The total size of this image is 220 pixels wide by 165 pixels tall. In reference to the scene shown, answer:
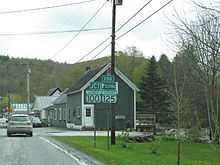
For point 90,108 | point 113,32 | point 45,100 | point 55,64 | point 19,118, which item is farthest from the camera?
point 45,100

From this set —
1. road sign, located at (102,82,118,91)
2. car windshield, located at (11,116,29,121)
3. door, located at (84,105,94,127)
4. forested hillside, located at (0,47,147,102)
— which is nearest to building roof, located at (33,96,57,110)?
forested hillside, located at (0,47,147,102)

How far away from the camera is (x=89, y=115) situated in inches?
1761

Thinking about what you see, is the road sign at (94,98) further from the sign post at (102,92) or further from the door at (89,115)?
the door at (89,115)

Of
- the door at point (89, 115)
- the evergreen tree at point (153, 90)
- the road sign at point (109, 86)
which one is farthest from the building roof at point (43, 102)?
the road sign at point (109, 86)

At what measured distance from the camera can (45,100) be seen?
81062 millimetres

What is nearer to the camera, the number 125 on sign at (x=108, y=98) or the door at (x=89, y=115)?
the number 125 on sign at (x=108, y=98)

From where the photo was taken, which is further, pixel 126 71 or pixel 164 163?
pixel 126 71

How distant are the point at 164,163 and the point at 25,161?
476cm

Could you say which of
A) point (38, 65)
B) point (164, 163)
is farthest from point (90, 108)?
point (164, 163)

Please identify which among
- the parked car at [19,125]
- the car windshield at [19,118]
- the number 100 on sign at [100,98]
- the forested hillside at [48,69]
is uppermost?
the forested hillside at [48,69]

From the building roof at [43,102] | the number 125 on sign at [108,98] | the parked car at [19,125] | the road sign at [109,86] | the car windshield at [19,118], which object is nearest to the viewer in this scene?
the number 125 on sign at [108,98]

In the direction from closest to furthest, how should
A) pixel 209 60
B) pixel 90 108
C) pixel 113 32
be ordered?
pixel 209 60 < pixel 113 32 < pixel 90 108

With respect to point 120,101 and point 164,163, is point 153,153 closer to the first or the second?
point 164,163

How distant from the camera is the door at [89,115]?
44.2m
